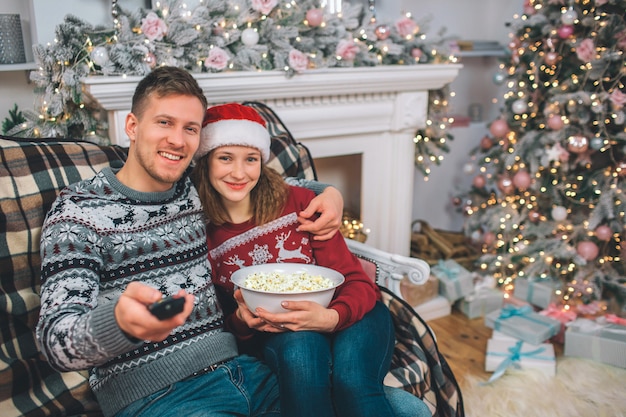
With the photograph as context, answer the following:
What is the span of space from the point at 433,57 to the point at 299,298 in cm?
182

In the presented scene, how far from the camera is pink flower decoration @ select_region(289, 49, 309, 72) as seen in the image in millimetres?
2271

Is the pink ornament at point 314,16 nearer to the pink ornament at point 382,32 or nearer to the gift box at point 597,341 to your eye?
the pink ornament at point 382,32

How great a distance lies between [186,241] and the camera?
1396mm

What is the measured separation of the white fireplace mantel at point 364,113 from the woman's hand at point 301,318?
1.04 meters

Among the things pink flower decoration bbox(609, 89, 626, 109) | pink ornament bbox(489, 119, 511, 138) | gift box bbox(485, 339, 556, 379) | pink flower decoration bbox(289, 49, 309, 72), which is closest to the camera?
pink flower decoration bbox(289, 49, 309, 72)

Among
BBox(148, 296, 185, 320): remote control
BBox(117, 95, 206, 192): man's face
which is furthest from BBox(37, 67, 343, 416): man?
BBox(148, 296, 185, 320): remote control

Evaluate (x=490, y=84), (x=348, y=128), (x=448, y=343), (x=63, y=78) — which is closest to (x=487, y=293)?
(x=448, y=343)

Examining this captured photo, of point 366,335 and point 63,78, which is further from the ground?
point 63,78

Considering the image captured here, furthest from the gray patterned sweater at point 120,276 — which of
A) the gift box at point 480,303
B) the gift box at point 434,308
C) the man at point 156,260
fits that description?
the gift box at point 480,303

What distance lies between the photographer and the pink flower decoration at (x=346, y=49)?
2420 mm

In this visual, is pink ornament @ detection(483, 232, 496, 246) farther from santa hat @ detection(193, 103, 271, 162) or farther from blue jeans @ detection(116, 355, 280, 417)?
blue jeans @ detection(116, 355, 280, 417)

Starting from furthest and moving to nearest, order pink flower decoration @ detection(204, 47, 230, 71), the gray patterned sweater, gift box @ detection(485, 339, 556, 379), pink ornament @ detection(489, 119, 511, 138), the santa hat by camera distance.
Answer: pink ornament @ detection(489, 119, 511, 138)
gift box @ detection(485, 339, 556, 379)
pink flower decoration @ detection(204, 47, 230, 71)
the santa hat
the gray patterned sweater

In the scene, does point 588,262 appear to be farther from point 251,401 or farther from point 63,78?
point 63,78

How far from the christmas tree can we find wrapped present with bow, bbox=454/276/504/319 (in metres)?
0.13
